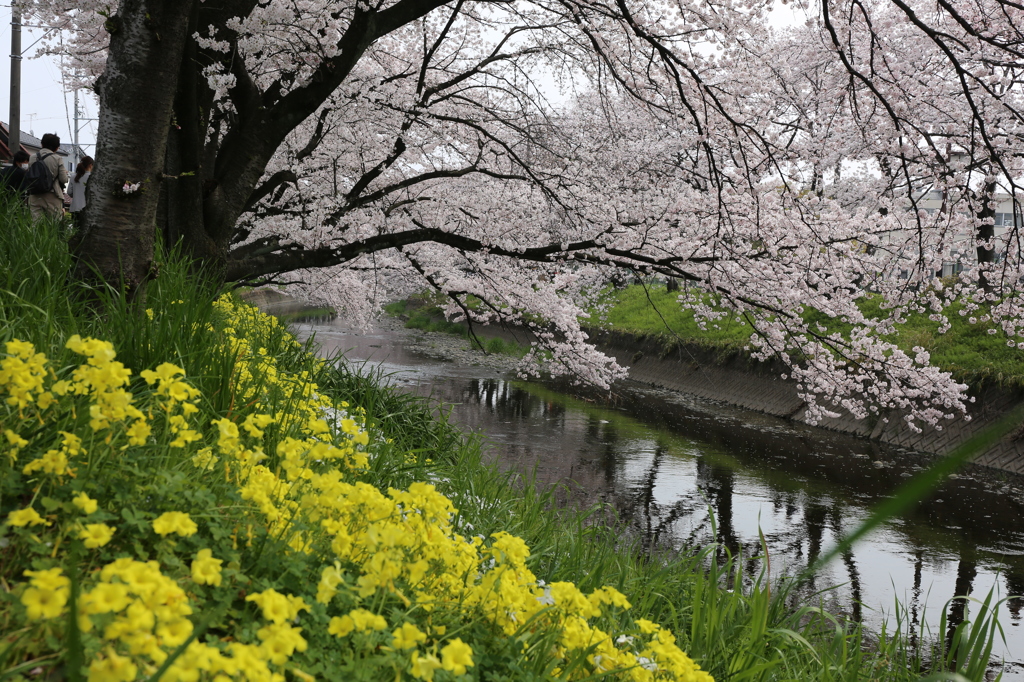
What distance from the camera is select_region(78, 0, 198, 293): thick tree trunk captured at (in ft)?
13.2

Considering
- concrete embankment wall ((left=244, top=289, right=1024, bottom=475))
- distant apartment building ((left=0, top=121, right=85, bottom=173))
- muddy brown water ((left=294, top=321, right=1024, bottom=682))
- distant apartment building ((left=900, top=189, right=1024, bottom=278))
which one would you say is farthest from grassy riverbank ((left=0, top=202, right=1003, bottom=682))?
distant apartment building ((left=0, top=121, right=85, bottom=173))

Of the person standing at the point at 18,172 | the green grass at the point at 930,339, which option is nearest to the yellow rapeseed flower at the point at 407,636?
the green grass at the point at 930,339

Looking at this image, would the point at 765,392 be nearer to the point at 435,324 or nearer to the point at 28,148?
the point at 435,324

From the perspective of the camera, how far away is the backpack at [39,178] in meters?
7.95

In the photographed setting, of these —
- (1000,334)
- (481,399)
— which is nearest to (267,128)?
(481,399)

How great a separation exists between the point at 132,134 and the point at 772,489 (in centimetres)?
945

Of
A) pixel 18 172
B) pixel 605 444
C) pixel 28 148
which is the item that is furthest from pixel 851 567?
pixel 28 148

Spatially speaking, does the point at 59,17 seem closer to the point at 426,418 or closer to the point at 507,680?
the point at 426,418

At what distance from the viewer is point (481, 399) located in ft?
53.2

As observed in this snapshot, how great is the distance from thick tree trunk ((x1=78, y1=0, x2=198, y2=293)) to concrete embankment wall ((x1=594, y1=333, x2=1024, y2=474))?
6661mm

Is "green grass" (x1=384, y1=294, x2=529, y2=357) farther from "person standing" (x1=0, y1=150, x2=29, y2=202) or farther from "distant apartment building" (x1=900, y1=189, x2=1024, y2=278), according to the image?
"person standing" (x1=0, y1=150, x2=29, y2=202)

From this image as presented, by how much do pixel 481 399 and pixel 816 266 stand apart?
30.3 ft

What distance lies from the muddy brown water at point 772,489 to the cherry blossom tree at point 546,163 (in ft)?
4.91

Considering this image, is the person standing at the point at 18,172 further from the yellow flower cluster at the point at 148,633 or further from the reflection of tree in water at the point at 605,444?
the reflection of tree in water at the point at 605,444
